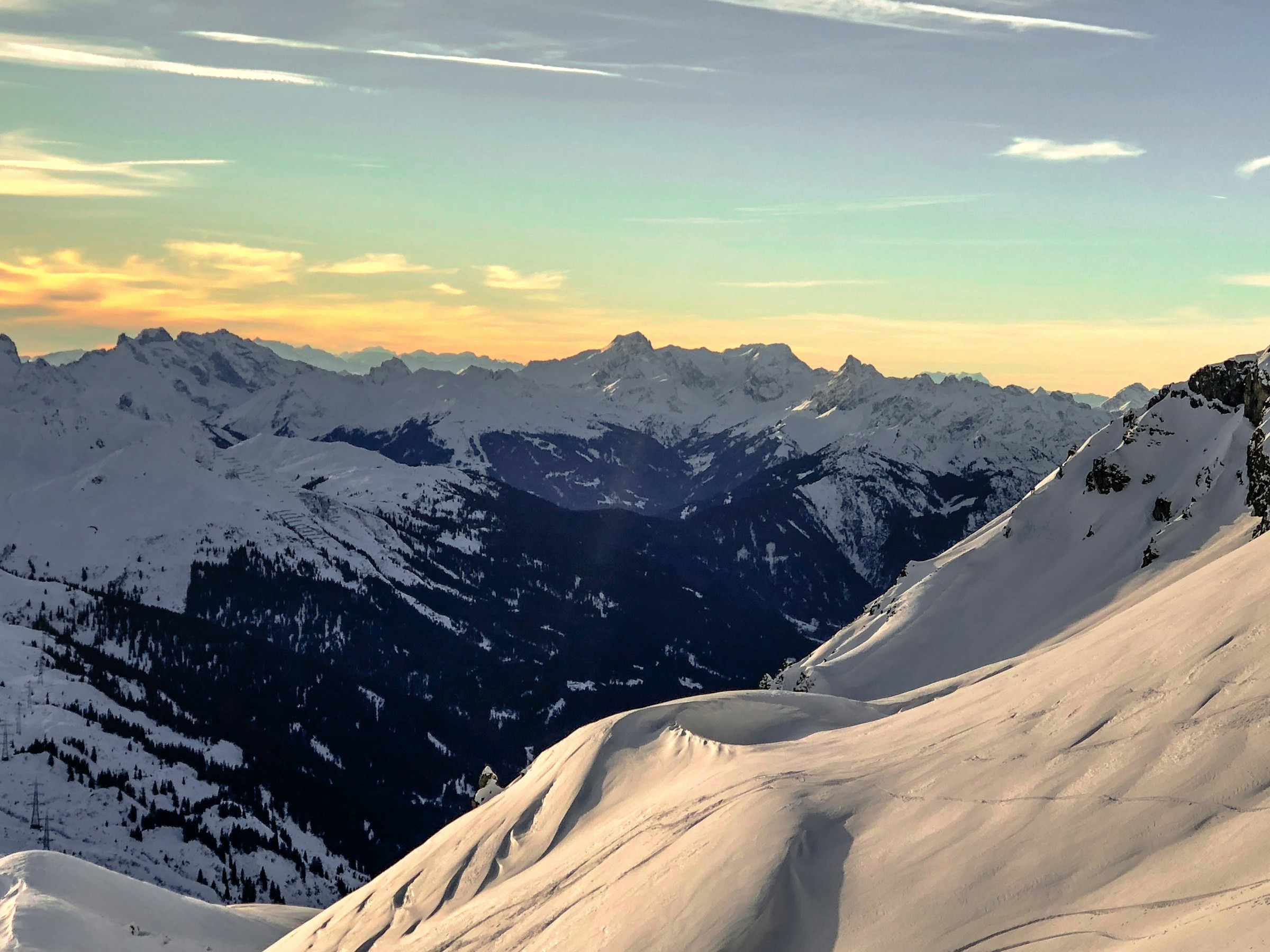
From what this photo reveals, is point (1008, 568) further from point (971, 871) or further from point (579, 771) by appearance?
point (971, 871)

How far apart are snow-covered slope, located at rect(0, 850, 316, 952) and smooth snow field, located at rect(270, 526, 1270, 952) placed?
5302 centimetres

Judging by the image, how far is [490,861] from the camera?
5491 centimetres

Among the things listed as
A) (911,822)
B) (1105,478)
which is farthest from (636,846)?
(1105,478)

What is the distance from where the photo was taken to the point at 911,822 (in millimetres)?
34906

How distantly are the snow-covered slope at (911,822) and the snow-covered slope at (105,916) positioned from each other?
32.2 meters

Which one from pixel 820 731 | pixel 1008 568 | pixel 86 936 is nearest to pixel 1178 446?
pixel 1008 568

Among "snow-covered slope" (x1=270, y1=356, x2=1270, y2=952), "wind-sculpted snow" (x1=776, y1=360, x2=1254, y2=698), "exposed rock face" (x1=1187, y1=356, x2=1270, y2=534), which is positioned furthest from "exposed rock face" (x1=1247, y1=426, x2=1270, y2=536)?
"snow-covered slope" (x1=270, y1=356, x2=1270, y2=952)

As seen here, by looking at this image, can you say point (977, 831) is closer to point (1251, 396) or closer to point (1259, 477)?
point (1259, 477)

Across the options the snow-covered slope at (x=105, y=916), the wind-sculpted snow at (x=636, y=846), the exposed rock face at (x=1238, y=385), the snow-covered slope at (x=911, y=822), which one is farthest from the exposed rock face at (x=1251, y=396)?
the snow-covered slope at (x=105, y=916)

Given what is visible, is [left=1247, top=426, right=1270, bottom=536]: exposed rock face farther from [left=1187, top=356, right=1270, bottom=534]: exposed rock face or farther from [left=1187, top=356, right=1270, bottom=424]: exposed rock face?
[left=1187, top=356, right=1270, bottom=424]: exposed rock face

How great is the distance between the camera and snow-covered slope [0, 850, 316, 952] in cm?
8906

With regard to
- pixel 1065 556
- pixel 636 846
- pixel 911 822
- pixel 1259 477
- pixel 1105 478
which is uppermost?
pixel 1259 477

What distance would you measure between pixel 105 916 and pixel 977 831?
328ft

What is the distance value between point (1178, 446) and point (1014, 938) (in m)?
141
